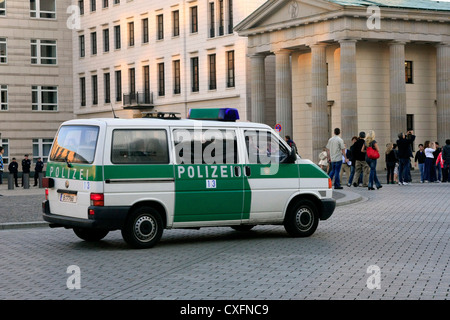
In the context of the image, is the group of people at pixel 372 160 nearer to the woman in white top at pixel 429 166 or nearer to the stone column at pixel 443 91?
the woman in white top at pixel 429 166

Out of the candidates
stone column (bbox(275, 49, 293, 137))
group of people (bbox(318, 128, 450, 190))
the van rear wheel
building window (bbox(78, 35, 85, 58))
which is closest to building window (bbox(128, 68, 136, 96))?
building window (bbox(78, 35, 85, 58))

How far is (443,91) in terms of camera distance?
5072cm

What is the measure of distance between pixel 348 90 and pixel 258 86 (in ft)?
25.0

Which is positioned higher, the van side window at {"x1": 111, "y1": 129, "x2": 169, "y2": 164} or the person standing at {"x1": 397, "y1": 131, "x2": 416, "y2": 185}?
the van side window at {"x1": 111, "y1": 129, "x2": 169, "y2": 164}

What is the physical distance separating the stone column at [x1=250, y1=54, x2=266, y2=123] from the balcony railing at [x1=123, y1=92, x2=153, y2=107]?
1285 centimetres

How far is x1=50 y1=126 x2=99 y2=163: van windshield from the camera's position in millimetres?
13227

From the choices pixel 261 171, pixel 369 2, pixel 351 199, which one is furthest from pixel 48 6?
pixel 261 171

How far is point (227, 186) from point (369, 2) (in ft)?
122

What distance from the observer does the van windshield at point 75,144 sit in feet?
43.4

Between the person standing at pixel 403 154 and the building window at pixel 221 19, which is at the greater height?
the building window at pixel 221 19

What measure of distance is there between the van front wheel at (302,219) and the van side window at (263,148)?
86 centimetres

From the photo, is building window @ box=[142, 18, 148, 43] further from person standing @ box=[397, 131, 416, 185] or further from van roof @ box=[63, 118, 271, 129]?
van roof @ box=[63, 118, 271, 129]

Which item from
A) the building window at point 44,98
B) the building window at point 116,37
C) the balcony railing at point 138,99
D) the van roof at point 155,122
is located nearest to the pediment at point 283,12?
the balcony railing at point 138,99
